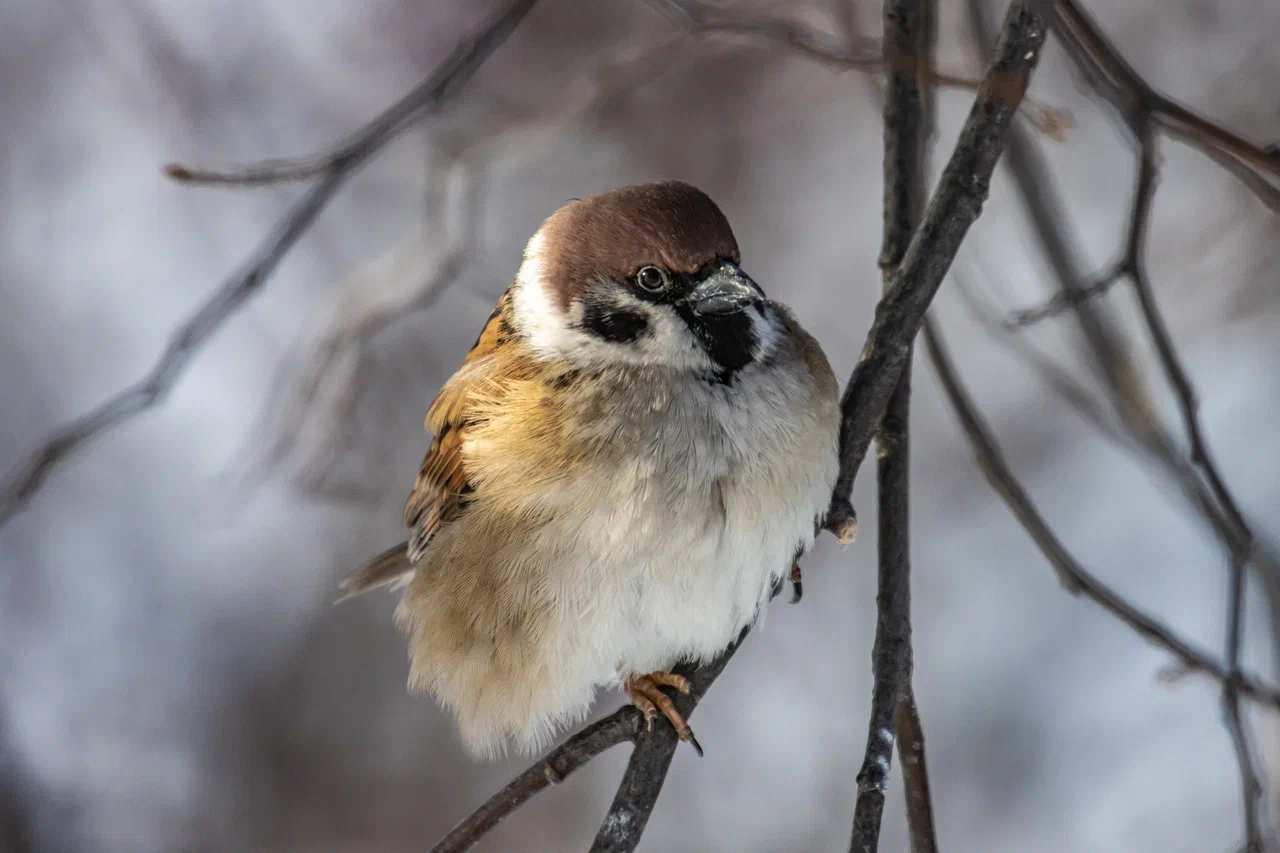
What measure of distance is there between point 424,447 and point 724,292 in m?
2.56

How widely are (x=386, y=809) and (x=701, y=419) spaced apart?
2810 mm

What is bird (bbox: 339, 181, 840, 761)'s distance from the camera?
2480 mm

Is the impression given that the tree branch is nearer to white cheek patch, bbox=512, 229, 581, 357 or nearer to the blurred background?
white cheek patch, bbox=512, 229, 581, 357

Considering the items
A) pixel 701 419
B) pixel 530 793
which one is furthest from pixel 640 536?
pixel 530 793

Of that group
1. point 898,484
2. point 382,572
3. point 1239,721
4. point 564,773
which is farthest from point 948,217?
point 382,572

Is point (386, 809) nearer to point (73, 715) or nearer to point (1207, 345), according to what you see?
point (73, 715)

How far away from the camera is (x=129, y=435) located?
488cm

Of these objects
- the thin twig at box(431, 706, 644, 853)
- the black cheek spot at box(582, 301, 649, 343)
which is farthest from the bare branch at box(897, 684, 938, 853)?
the black cheek spot at box(582, 301, 649, 343)

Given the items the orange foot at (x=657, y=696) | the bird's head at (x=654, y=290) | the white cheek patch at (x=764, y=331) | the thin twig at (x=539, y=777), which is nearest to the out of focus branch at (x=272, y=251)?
the bird's head at (x=654, y=290)

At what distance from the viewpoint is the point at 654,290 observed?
8.70 feet

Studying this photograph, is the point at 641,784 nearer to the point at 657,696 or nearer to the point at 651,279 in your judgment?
the point at 657,696

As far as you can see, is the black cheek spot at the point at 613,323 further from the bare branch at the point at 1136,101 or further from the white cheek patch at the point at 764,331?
the bare branch at the point at 1136,101

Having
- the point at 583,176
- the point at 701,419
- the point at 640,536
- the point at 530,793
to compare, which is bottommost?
the point at 530,793

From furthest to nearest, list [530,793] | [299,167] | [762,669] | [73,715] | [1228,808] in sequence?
[762,669]
[73,715]
[1228,808]
[299,167]
[530,793]
